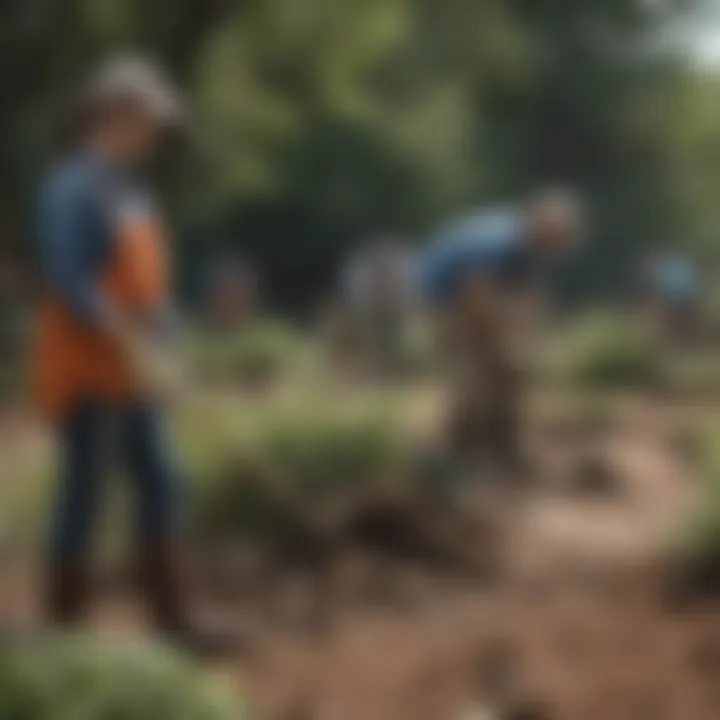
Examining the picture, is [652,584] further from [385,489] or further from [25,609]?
[25,609]

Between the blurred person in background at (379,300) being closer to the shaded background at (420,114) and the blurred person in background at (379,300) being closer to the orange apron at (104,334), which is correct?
the shaded background at (420,114)

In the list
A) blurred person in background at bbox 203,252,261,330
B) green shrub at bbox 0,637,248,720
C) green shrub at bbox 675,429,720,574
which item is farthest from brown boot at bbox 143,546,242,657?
green shrub at bbox 675,429,720,574

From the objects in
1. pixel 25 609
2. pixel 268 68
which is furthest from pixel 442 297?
pixel 25 609

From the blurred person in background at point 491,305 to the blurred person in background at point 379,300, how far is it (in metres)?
0.03

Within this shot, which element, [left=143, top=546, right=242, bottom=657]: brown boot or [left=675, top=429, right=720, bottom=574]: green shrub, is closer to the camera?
[left=143, top=546, right=242, bottom=657]: brown boot

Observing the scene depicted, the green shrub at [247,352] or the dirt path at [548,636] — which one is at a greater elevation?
the green shrub at [247,352]

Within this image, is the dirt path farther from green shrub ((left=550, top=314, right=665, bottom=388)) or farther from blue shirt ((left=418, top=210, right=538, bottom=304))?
blue shirt ((left=418, top=210, right=538, bottom=304))

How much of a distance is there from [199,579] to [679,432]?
551 mm

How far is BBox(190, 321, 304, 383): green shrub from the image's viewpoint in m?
1.91

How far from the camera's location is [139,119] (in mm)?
1801

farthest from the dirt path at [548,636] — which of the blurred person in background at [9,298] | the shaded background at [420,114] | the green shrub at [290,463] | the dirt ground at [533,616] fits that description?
the blurred person in background at [9,298]

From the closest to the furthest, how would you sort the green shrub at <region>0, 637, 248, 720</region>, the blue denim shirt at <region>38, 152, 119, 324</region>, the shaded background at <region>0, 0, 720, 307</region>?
the green shrub at <region>0, 637, 248, 720</region> → the blue denim shirt at <region>38, 152, 119, 324</region> → the shaded background at <region>0, 0, 720, 307</region>

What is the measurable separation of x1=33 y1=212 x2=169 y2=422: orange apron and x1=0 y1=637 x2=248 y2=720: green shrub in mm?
242

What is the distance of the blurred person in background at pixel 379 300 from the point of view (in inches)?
75.6
